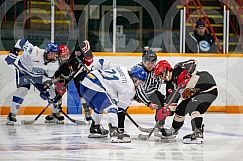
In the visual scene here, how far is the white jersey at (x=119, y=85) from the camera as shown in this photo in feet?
23.7

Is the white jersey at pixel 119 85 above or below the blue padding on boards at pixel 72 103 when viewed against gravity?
above

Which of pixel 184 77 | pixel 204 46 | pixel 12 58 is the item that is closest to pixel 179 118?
pixel 184 77

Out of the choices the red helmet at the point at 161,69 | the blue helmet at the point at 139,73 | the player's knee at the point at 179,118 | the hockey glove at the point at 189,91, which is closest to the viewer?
the blue helmet at the point at 139,73

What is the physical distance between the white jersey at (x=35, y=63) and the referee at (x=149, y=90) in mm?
1597

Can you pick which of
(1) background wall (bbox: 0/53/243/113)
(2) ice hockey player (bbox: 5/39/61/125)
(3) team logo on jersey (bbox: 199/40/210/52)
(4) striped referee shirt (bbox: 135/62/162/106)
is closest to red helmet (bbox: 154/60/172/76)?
(4) striped referee shirt (bbox: 135/62/162/106)

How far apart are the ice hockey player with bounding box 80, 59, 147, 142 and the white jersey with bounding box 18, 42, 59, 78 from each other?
160cm

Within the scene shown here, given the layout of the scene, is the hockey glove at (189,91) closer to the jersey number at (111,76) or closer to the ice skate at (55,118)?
the jersey number at (111,76)

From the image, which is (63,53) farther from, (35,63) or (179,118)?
(179,118)

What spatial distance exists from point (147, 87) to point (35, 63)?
5.90ft

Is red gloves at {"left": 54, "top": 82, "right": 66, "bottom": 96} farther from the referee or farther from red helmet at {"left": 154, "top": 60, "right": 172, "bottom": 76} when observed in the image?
red helmet at {"left": 154, "top": 60, "right": 172, "bottom": 76}

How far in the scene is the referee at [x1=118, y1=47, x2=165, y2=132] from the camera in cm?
751

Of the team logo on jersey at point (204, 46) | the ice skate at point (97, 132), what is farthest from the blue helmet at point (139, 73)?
the team logo on jersey at point (204, 46)

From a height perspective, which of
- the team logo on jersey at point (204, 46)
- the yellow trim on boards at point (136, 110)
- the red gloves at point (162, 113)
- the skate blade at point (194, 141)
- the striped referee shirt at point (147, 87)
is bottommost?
the yellow trim on boards at point (136, 110)

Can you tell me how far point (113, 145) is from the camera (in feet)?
23.5
